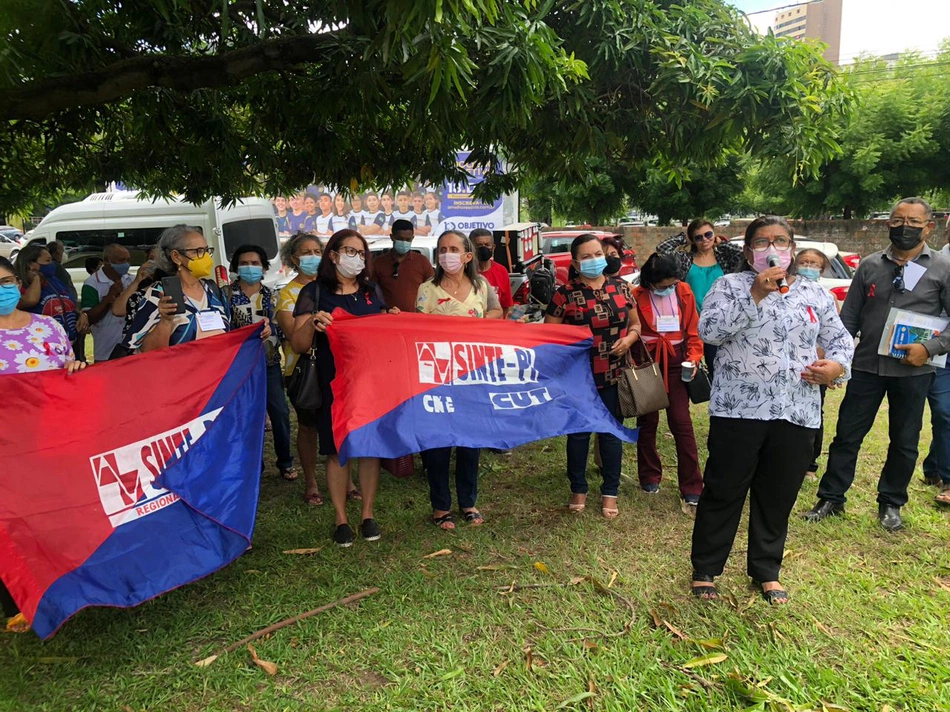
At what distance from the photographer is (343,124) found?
619 centimetres

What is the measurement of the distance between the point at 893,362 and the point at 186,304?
415 centimetres

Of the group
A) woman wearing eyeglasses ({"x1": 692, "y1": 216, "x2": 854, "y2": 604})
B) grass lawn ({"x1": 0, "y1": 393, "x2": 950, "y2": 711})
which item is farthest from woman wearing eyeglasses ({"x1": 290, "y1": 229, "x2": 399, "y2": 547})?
woman wearing eyeglasses ({"x1": 692, "y1": 216, "x2": 854, "y2": 604})

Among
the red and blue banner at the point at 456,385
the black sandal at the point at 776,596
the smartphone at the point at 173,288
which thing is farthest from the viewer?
the red and blue banner at the point at 456,385

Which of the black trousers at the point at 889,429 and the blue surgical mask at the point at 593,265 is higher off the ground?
the blue surgical mask at the point at 593,265

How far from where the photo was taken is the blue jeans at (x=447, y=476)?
4.10 meters

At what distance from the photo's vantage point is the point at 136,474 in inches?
123

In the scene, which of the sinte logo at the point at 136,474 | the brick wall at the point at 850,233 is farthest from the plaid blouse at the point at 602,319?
the brick wall at the point at 850,233

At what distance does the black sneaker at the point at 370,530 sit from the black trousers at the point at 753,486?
1825mm

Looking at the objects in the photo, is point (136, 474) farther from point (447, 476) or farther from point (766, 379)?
point (766, 379)

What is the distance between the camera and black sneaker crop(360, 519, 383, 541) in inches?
159

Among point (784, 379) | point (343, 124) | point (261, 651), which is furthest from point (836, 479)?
point (343, 124)

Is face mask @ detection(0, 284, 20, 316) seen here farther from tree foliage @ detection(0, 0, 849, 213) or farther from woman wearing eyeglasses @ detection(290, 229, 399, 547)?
woman wearing eyeglasses @ detection(290, 229, 399, 547)

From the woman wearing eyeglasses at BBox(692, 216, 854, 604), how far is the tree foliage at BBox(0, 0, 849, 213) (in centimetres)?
116

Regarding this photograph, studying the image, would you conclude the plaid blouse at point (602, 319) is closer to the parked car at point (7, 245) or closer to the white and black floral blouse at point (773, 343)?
the white and black floral blouse at point (773, 343)
